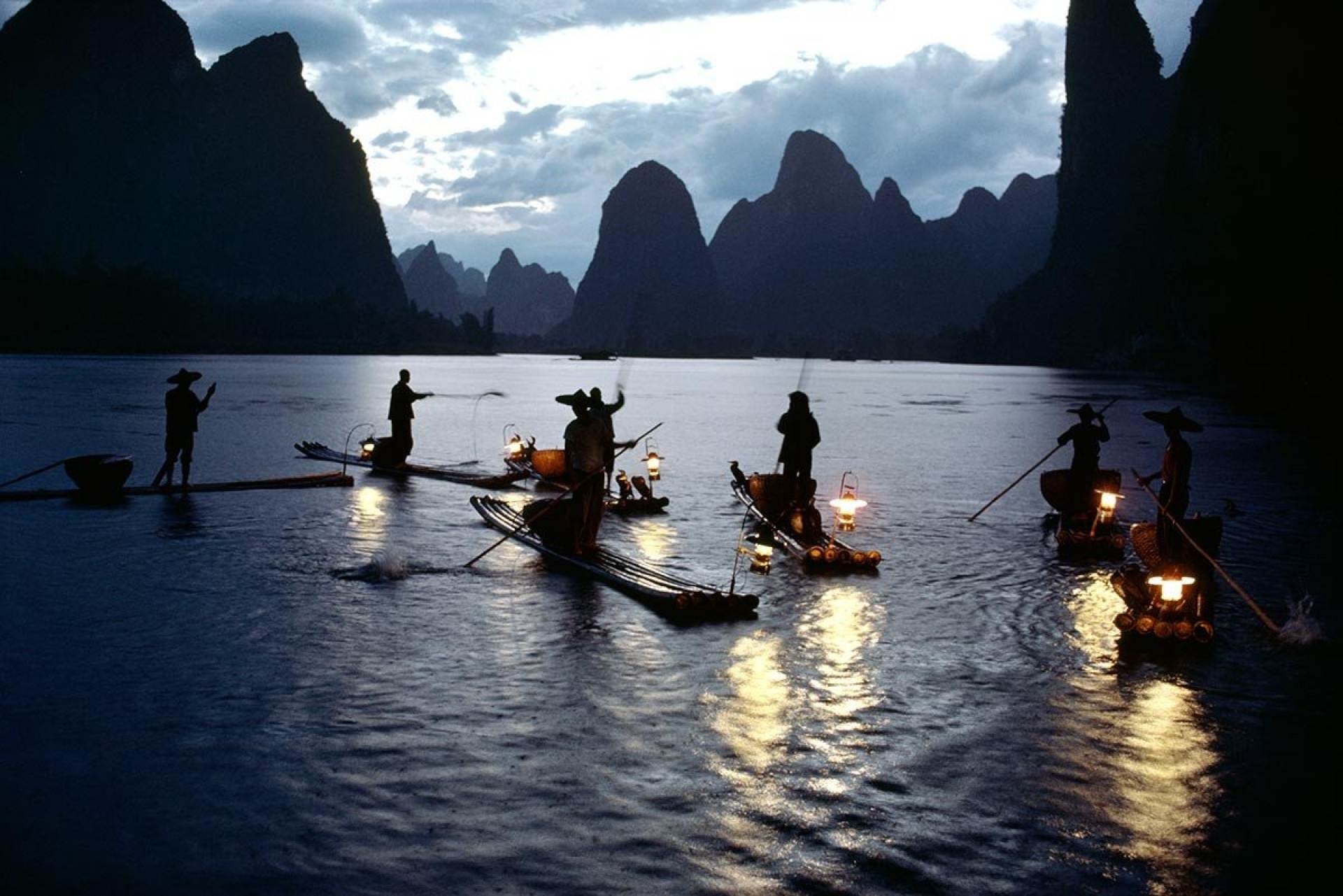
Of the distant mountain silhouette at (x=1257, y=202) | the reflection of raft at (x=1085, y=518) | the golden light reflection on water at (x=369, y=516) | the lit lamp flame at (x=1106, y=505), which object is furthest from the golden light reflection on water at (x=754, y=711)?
the distant mountain silhouette at (x=1257, y=202)

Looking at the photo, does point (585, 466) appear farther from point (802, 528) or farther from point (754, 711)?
point (754, 711)

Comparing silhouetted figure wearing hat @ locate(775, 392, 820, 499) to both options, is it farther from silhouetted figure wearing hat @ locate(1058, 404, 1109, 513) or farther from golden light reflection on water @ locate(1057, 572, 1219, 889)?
golden light reflection on water @ locate(1057, 572, 1219, 889)

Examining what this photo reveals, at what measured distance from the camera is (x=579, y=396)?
46.9 ft

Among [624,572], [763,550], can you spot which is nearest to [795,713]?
[763,550]

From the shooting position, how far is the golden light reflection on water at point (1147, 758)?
20.4 feet

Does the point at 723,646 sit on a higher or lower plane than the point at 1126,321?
lower

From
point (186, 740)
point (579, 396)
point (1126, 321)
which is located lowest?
point (186, 740)

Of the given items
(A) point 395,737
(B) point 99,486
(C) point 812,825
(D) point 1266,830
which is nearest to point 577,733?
(A) point 395,737

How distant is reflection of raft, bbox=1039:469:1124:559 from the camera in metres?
16.5

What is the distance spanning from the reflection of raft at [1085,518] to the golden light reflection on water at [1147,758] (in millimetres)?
6185

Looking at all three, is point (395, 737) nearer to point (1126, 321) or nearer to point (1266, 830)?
point (1266, 830)

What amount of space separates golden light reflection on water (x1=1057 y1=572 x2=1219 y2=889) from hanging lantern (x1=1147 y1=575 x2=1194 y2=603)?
2.65 ft

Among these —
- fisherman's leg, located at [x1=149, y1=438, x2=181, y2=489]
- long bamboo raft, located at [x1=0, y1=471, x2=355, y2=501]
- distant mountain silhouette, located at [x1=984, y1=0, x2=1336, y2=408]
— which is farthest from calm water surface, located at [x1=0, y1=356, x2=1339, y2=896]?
distant mountain silhouette, located at [x1=984, y1=0, x2=1336, y2=408]

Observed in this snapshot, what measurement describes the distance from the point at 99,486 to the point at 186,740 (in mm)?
15327
